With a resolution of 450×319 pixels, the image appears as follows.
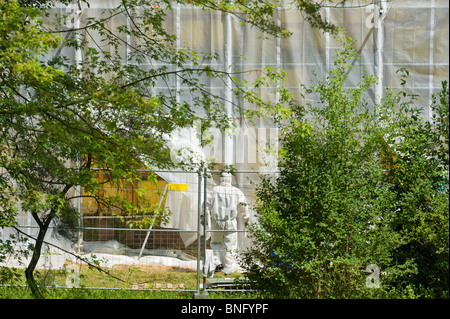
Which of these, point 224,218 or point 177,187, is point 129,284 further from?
point 224,218

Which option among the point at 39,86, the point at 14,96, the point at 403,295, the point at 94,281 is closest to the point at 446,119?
the point at 403,295

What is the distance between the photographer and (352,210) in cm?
507

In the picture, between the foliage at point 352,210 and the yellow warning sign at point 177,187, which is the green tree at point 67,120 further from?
the yellow warning sign at point 177,187

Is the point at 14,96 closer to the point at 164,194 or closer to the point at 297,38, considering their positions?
the point at 164,194

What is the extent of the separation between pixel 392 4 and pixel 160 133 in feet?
15.4

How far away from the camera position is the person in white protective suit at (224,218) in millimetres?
7473

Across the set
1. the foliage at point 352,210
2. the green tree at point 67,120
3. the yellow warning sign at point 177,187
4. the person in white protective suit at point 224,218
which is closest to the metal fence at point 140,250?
the yellow warning sign at point 177,187

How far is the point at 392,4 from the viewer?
330 inches

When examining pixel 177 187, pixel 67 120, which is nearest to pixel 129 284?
pixel 177 187

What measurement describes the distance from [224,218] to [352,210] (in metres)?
2.72

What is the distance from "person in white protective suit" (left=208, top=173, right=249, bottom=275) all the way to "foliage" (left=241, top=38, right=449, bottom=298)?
80.7 inches

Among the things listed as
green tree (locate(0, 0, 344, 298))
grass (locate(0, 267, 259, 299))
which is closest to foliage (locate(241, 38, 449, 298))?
green tree (locate(0, 0, 344, 298))

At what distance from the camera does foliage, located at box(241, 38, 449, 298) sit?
5.09 metres
